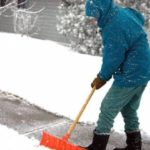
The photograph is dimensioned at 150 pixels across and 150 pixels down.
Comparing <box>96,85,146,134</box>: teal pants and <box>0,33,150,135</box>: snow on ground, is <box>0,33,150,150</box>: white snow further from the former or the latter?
<box>96,85,146,134</box>: teal pants

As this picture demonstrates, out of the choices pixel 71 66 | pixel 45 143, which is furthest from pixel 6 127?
pixel 71 66

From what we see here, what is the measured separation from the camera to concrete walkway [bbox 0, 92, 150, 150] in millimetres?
5770

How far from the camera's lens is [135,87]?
4.90 metres

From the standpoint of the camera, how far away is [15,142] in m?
5.23

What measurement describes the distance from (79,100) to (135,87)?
7.86 feet

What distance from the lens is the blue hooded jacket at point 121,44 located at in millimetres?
4633

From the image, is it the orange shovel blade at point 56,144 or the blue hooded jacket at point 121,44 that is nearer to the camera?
the blue hooded jacket at point 121,44

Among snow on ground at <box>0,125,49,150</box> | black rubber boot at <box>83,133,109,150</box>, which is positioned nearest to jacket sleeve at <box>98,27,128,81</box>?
black rubber boot at <box>83,133,109,150</box>

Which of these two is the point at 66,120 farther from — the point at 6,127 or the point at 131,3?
the point at 131,3

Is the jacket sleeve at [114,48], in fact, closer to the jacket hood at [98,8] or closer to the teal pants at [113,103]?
the jacket hood at [98,8]

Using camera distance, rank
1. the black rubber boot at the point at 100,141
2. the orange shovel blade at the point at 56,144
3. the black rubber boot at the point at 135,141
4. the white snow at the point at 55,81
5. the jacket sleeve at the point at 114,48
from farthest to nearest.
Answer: the white snow at the point at 55,81 < the black rubber boot at the point at 135,141 < the black rubber boot at the point at 100,141 < the orange shovel blade at the point at 56,144 < the jacket sleeve at the point at 114,48

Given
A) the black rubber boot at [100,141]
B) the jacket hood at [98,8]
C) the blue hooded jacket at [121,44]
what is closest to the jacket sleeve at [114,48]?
the blue hooded jacket at [121,44]

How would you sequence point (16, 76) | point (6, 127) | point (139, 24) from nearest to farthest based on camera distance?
point (139, 24) < point (6, 127) < point (16, 76)

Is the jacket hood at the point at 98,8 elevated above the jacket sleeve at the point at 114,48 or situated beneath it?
elevated above
